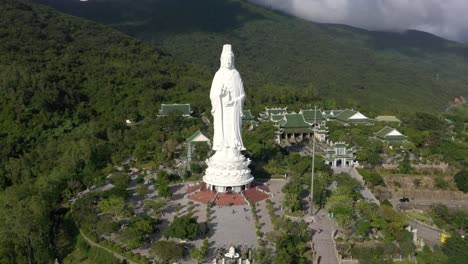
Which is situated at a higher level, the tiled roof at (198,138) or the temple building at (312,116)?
the temple building at (312,116)

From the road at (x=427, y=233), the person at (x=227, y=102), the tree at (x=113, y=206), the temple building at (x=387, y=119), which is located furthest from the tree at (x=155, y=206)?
the temple building at (x=387, y=119)

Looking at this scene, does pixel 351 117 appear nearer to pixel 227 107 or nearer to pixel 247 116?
pixel 247 116

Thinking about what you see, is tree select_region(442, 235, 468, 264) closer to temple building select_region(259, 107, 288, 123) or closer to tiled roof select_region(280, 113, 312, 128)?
tiled roof select_region(280, 113, 312, 128)

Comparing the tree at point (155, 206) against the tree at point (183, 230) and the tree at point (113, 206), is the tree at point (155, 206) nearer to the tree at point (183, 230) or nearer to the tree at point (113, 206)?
the tree at point (113, 206)

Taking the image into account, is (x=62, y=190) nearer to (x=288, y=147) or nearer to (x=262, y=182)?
(x=262, y=182)

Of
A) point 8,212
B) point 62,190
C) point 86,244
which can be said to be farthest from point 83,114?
point 86,244

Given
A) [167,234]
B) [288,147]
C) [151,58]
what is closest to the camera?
[167,234]

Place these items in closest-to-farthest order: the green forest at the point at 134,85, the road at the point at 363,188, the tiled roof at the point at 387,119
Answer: the road at the point at 363,188 < the green forest at the point at 134,85 < the tiled roof at the point at 387,119
